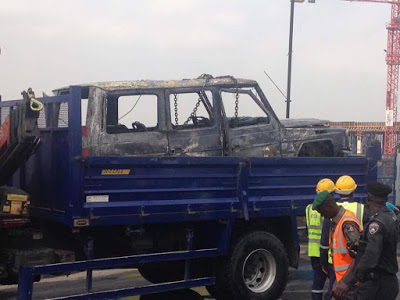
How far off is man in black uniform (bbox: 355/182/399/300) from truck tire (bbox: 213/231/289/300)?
3.07 metres

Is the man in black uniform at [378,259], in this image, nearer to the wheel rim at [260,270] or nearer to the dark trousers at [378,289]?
the dark trousers at [378,289]

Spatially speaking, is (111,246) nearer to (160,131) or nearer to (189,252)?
(189,252)

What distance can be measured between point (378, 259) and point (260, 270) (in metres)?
3.58

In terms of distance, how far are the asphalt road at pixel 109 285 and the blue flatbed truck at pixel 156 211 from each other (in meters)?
0.66

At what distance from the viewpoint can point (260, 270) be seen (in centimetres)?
813

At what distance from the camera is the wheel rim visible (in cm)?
803

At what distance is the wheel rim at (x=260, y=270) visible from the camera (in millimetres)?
8031

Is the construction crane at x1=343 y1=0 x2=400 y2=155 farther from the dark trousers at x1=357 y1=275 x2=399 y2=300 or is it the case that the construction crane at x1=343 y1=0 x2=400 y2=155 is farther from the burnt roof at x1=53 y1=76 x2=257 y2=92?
the dark trousers at x1=357 y1=275 x2=399 y2=300

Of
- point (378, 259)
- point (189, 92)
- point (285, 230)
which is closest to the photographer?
point (378, 259)

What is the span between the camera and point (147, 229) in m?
7.34

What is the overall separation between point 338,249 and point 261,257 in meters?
2.95

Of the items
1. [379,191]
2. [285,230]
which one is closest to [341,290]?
[379,191]

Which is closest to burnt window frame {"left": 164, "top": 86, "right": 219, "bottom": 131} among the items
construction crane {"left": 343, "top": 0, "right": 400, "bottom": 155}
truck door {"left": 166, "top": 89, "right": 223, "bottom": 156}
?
truck door {"left": 166, "top": 89, "right": 223, "bottom": 156}

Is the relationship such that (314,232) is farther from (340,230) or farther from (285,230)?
(340,230)
